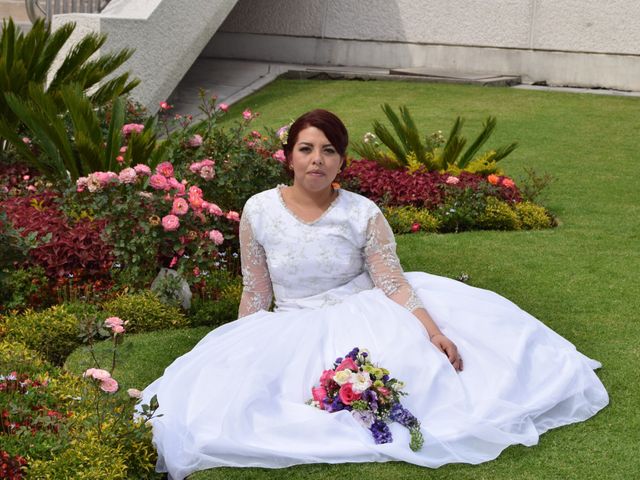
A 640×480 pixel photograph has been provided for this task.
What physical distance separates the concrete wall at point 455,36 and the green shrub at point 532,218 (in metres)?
6.55

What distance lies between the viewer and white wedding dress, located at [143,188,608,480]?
3.79 metres

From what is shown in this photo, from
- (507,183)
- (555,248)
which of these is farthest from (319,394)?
(507,183)

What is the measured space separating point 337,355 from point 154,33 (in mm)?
8373

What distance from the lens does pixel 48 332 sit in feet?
17.1

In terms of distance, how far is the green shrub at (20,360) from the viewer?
4.50 meters

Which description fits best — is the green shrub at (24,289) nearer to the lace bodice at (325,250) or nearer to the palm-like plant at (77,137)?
the palm-like plant at (77,137)

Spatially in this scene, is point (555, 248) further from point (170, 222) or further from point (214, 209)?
point (170, 222)

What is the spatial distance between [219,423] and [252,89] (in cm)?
1090

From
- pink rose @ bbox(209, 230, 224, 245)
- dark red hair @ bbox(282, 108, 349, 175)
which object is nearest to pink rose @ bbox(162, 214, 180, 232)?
pink rose @ bbox(209, 230, 224, 245)

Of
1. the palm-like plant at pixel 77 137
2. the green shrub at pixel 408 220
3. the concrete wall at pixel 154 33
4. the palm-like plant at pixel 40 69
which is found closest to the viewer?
the palm-like plant at pixel 77 137

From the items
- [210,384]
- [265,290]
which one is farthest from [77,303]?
[210,384]

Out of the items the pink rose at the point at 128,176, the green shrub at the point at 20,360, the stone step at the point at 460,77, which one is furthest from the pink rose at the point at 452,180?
the stone step at the point at 460,77

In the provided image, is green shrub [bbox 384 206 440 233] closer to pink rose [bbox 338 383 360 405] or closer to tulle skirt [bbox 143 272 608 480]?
tulle skirt [bbox 143 272 608 480]

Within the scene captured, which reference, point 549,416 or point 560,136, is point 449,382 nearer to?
point 549,416
